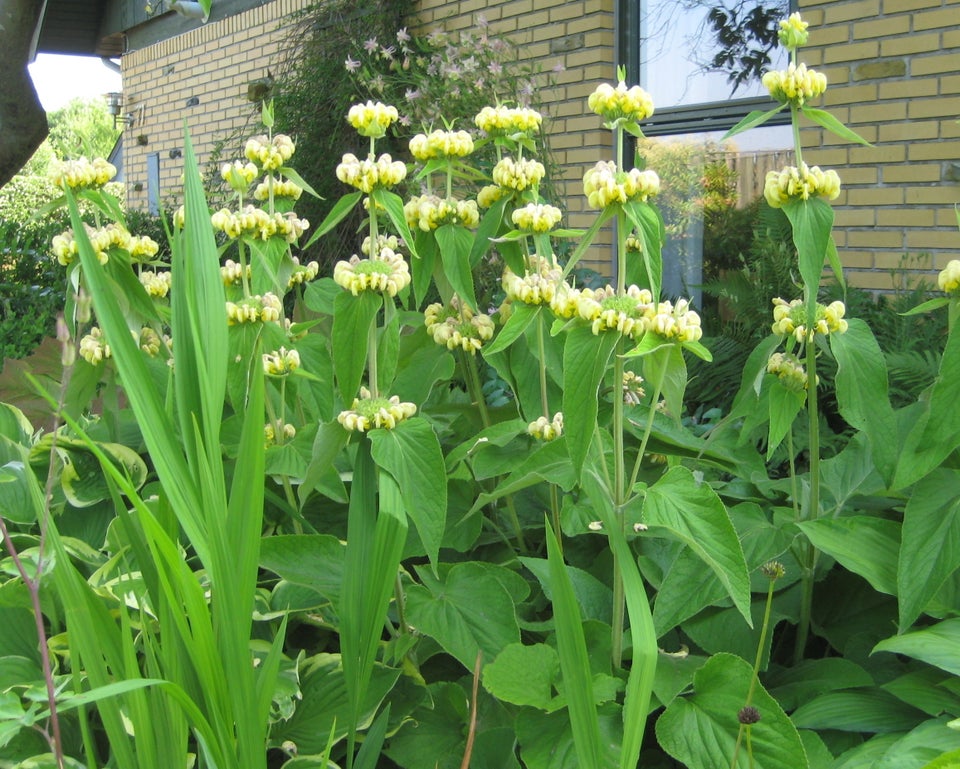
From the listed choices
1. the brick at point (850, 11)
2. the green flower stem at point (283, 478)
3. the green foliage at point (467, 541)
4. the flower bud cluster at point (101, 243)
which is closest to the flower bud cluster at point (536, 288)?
the green foliage at point (467, 541)

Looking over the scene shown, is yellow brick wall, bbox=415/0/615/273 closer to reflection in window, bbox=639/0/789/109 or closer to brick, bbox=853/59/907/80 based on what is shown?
reflection in window, bbox=639/0/789/109

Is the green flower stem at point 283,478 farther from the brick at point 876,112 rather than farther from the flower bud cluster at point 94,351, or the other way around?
the brick at point 876,112

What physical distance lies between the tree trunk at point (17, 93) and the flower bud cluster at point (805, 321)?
3745 millimetres

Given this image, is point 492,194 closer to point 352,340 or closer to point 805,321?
point 352,340

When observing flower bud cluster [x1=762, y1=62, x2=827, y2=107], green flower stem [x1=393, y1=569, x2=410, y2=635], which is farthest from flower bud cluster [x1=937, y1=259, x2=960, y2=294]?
green flower stem [x1=393, y1=569, x2=410, y2=635]

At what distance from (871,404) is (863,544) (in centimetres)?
19

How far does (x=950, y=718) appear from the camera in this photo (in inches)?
42.1

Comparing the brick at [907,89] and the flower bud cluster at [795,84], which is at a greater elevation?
the brick at [907,89]

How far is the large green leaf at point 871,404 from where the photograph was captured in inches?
49.9

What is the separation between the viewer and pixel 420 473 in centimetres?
119

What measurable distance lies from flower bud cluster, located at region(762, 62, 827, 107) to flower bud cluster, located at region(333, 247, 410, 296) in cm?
59

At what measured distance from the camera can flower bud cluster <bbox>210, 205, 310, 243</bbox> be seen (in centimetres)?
154

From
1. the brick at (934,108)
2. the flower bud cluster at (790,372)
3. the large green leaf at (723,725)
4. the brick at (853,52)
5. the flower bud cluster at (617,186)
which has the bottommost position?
the large green leaf at (723,725)

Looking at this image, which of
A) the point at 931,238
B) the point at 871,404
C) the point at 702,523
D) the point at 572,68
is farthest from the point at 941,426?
the point at 572,68
